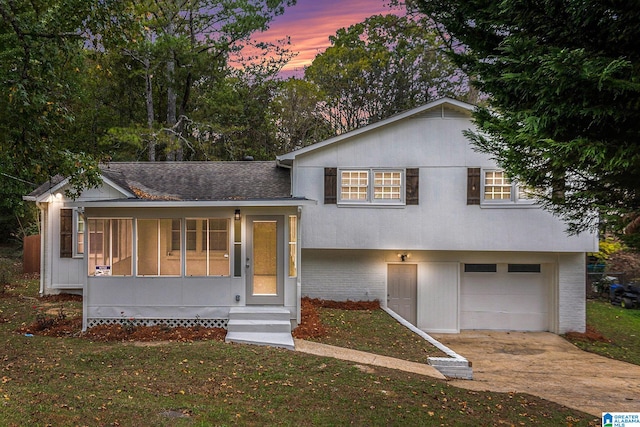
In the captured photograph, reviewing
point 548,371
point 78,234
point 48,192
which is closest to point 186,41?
point 48,192

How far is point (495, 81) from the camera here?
4965 mm

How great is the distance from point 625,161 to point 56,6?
9.31m

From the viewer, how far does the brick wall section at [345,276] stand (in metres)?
12.8

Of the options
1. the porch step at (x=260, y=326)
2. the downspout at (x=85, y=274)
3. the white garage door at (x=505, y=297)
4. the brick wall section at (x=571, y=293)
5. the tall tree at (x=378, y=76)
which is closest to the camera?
the porch step at (x=260, y=326)

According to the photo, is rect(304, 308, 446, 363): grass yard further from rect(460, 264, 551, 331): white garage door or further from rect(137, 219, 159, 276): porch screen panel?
rect(137, 219, 159, 276): porch screen panel

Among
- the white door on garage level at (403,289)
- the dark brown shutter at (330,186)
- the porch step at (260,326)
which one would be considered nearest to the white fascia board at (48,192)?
the porch step at (260,326)

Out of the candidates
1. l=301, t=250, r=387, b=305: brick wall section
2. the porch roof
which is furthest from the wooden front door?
l=301, t=250, r=387, b=305: brick wall section

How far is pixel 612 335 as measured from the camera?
12445 millimetres

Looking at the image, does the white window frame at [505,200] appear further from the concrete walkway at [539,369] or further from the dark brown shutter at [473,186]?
the concrete walkway at [539,369]

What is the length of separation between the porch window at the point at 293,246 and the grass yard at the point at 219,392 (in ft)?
6.97

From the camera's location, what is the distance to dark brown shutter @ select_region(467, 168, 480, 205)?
12102mm

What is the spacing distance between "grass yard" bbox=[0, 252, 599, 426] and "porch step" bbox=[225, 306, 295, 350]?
44 centimetres

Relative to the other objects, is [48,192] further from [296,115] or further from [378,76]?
[378,76]

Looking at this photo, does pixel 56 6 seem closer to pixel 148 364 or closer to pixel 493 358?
pixel 148 364
